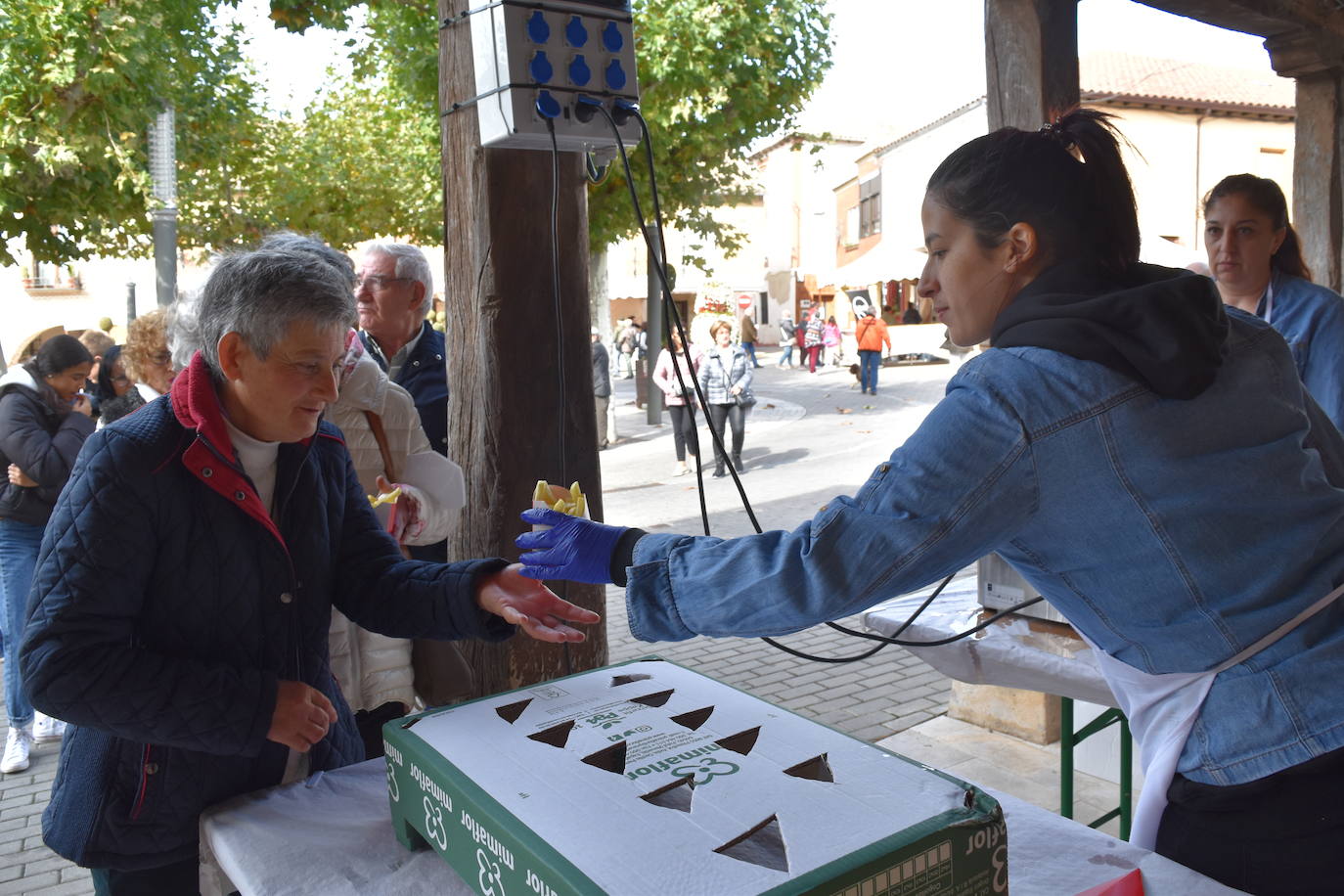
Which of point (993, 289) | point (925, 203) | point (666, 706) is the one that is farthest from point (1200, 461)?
point (666, 706)

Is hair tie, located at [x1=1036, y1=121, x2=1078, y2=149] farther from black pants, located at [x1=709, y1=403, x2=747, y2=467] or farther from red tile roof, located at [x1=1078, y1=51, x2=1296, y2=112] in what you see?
red tile roof, located at [x1=1078, y1=51, x2=1296, y2=112]

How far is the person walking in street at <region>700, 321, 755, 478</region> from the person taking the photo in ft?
37.1

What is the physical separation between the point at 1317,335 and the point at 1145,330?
239cm

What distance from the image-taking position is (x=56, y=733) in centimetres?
479

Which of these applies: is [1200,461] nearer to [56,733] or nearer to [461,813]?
[461,813]

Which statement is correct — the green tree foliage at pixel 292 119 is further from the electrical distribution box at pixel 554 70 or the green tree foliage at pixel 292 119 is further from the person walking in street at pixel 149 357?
the electrical distribution box at pixel 554 70

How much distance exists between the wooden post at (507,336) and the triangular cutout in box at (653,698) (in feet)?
3.31

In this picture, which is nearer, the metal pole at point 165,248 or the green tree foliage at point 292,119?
the metal pole at point 165,248

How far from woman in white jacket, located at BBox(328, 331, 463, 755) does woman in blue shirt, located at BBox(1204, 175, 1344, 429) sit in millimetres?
2566

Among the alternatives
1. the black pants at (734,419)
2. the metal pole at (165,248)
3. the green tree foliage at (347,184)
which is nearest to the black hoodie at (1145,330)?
the metal pole at (165,248)

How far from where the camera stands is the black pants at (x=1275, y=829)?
1.29 meters

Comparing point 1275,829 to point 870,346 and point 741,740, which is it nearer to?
point 741,740

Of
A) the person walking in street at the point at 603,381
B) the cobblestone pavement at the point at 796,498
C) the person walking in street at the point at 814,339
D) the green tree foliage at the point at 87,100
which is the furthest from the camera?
the person walking in street at the point at 814,339

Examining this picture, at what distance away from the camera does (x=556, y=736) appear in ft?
4.71
